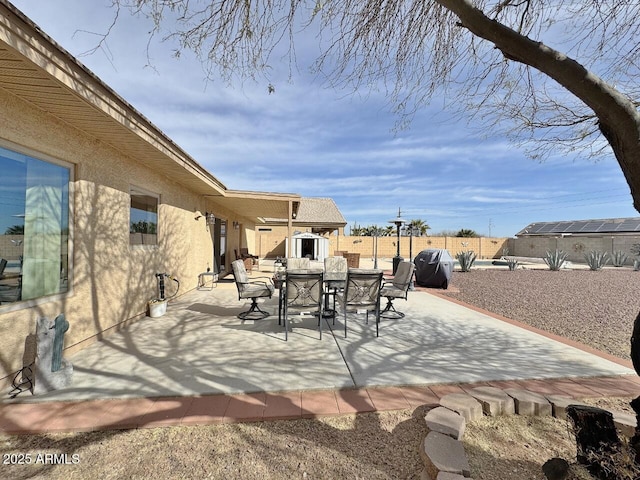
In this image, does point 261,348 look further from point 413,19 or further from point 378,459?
point 413,19

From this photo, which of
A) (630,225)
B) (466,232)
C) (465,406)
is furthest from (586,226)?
(465,406)

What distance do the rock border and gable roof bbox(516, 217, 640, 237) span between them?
35.5 m

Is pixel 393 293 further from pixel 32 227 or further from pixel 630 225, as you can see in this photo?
pixel 630 225

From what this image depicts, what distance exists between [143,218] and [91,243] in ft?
5.36

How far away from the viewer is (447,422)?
2.22 meters

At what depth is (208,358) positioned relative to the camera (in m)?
3.82

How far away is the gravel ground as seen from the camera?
5242 mm

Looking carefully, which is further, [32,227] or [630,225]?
[630,225]

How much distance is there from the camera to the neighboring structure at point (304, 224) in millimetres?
21609

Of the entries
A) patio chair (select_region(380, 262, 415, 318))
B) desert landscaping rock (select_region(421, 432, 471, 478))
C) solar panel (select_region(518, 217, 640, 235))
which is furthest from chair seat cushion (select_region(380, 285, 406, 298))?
solar panel (select_region(518, 217, 640, 235))

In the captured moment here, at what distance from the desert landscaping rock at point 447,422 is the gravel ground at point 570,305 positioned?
3.65m

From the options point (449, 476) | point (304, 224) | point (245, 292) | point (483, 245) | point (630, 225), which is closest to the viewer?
point (449, 476)

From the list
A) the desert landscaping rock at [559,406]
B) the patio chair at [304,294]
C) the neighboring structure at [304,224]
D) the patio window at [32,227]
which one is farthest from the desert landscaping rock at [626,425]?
the neighboring structure at [304,224]

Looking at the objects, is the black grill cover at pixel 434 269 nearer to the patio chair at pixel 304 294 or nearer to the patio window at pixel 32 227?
the patio chair at pixel 304 294
